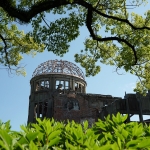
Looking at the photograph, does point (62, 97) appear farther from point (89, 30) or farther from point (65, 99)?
point (89, 30)

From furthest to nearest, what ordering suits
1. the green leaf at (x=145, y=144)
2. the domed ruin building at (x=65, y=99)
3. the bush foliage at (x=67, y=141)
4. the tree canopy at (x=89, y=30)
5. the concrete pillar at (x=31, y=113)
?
the concrete pillar at (x=31, y=113)
the domed ruin building at (x=65, y=99)
the tree canopy at (x=89, y=30)
the green leaf at (x=145, y=144)
the bush foliage at (x=67, y=141)

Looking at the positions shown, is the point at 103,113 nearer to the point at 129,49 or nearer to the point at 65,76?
the point at 65,76

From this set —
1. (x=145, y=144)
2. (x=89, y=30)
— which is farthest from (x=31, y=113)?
(x=145, y=144)

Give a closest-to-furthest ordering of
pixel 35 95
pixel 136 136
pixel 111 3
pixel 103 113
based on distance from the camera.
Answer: pixel 136 136
pixel 111 3
pixel 103 113
pixel 35 95

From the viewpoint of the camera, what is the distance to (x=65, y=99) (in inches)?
1352

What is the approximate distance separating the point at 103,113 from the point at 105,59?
A: 1503cm

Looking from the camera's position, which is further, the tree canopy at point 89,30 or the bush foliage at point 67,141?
the tree canopy at point 89,30

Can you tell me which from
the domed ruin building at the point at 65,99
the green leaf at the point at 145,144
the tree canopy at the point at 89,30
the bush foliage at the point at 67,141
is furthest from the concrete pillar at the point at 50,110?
the green leaf at the point at 145,144

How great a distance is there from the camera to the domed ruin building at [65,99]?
33.6 metres

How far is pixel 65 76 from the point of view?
39406mm

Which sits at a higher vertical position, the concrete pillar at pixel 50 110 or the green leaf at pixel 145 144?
the concrete pillar at pixel 50 110

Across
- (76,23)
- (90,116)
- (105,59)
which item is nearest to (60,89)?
(90,116)

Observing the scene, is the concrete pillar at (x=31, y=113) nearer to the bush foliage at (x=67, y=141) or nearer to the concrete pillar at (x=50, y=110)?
the concrete pillar at (x=50, y=110)

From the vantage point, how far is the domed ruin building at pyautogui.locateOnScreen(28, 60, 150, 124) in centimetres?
3362
